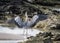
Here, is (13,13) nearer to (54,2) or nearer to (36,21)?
(36,21)

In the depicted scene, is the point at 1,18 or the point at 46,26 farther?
the point at 1,18

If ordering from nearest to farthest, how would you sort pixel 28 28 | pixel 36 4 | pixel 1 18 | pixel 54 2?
pixel 28 28 < pixel 1 18 < pixel 36 4 < pixel 54 2

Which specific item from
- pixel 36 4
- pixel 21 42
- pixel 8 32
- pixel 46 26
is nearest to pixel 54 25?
pixel 46 26

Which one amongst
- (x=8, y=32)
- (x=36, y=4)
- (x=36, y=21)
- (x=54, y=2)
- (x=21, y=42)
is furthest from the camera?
(x=54, y=2)

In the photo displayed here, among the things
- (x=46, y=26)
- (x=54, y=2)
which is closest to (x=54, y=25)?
(x=46, y=26)

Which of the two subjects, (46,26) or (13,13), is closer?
(46,26)

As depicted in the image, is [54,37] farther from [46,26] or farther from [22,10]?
[22,10]

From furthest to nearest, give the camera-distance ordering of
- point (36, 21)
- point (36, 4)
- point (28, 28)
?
point (36, 4) < point (36, 21) < point (28, 28)

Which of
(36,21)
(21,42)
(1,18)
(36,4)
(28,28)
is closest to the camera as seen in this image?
(21,42)
